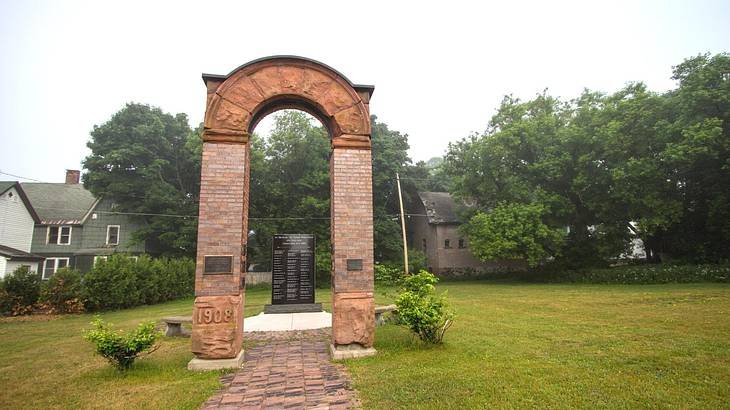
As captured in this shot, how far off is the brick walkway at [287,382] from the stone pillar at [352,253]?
60cm

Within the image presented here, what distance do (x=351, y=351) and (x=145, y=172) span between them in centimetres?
2395

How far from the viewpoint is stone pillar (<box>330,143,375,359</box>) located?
607 cm

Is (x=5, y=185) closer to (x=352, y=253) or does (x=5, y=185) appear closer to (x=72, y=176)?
(x=72, y=176)

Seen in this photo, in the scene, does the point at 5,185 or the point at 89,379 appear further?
the point at 5,185

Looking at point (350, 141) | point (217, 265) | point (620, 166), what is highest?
point (620, 166)

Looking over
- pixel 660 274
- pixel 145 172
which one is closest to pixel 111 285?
pixel 145 172

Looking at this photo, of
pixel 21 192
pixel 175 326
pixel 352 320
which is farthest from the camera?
pixel 21 192

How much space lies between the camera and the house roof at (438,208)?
28.3 m

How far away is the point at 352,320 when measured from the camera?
6.09 m

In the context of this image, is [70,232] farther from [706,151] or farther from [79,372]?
[706,151]

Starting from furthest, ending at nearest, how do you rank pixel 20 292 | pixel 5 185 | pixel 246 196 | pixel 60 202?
pixel 60 202
pixel 5 185
pixel 20 292
pixel 246 196

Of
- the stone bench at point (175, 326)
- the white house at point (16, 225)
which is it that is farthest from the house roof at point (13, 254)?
the stone bench at point (175, 326)

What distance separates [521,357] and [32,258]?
25.7 metres

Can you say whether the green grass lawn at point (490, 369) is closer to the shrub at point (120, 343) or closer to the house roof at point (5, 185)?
the shrub at point (120, 343)
